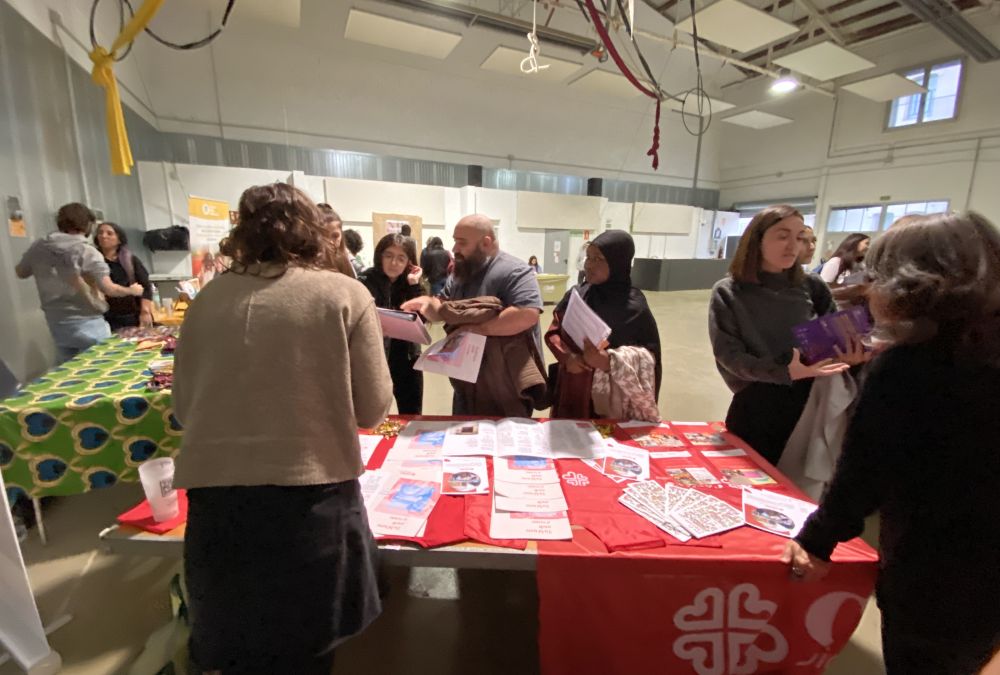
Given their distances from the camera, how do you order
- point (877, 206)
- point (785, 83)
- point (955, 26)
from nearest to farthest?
point (955, 26)
point (785, 83)
point (877, 206)

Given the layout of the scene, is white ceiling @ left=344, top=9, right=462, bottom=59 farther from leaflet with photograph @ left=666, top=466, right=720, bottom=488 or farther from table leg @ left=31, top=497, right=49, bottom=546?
leaflet with photograph @ left=666, top=466, right=720, bottom=488

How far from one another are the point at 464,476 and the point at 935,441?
1.13m

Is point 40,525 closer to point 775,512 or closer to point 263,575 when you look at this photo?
point 263,575

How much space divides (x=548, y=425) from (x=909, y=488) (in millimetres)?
1100

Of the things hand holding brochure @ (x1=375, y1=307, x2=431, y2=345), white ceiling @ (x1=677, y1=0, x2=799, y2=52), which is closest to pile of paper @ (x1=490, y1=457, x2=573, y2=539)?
hand holding brochure @ (x1=375, y1=307, x2=431, y2=345)

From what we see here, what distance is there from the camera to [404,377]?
2.31 m

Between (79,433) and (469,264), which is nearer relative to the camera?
(79,433)

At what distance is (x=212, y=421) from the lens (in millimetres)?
871

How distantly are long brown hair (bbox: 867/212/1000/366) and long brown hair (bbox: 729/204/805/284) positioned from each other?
0.86 m

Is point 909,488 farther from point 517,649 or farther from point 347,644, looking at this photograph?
point 347,644

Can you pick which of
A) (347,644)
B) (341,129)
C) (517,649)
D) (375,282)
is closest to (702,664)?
(517,649)

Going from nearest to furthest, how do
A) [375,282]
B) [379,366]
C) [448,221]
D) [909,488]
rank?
[909,488]
[379,366]
[375,282]
[448,221]

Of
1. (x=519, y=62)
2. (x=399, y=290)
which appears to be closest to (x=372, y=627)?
(x=399, y=290)

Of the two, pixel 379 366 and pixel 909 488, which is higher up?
pixel 379 366
